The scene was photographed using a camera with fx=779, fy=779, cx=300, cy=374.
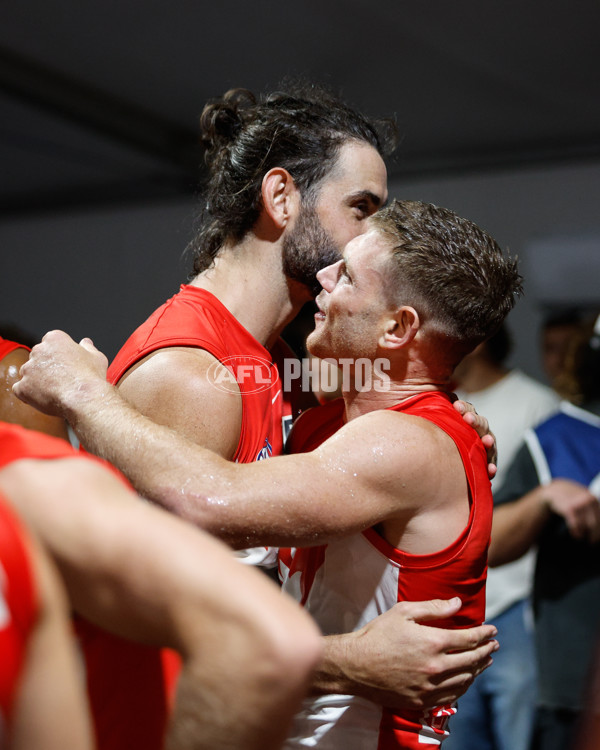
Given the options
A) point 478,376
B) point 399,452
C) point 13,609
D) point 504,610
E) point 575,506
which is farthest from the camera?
point 478,376

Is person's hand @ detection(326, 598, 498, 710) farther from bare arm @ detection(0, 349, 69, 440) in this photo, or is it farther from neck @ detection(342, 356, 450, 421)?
bare arm @ detection(0, 349, 69, 440)

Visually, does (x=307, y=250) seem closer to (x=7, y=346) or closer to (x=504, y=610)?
→ (x=7, y=346)

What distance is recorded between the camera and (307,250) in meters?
1.73

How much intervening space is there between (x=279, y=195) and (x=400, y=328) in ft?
1.74

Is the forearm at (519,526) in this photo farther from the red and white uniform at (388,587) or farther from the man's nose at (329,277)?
the man's nose at (329,277)

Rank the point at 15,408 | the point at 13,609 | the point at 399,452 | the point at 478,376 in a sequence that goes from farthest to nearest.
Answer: the point at 478,376, the point at 15,408, the point at 399,452, the point at 13,609

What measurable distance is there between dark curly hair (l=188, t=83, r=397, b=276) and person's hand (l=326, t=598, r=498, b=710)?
95 cm

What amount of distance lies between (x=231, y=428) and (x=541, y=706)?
1734 millimetres

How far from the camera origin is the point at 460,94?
443 centimetres

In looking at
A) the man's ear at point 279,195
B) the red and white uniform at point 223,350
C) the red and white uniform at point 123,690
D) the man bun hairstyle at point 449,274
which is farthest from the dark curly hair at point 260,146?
the red and white uniform at point 123,690

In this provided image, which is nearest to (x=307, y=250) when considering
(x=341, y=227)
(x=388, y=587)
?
(x=341, y=227)

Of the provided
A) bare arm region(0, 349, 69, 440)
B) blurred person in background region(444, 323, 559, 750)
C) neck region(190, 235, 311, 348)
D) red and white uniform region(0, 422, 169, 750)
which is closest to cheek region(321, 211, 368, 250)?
neck region(190, 235, 311, 348)

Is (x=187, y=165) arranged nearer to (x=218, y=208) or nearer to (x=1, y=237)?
(x=1, y=237)

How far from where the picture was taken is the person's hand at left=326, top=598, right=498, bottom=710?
4.02ft
